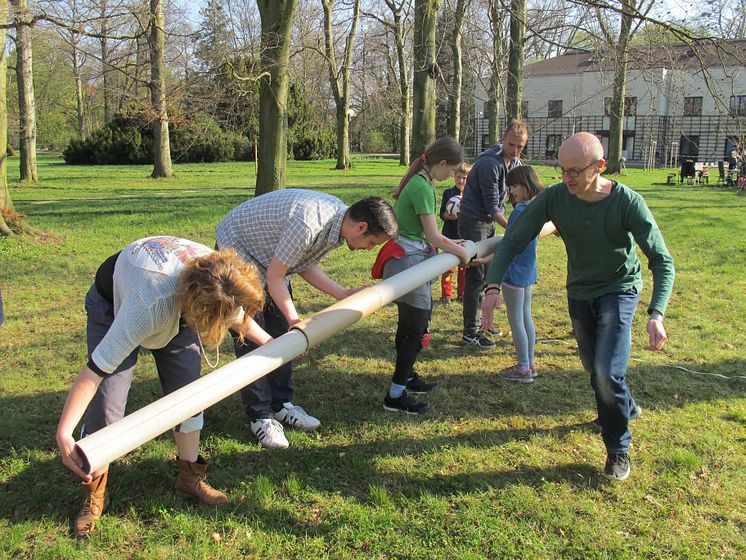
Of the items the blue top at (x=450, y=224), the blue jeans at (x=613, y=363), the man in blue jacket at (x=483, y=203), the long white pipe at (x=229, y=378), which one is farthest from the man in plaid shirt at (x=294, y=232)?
the blue top at (x=450, y=224)

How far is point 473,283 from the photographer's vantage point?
20.1 feet

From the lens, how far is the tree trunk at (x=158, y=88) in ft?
40.9

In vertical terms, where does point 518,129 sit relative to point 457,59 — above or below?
below

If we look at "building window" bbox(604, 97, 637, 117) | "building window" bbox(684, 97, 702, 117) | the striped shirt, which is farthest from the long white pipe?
"building window" bbox(604, 97, 637, 117)

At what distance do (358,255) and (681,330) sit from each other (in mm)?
5243

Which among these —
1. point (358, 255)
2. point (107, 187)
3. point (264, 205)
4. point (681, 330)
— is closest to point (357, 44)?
point (107, 187)

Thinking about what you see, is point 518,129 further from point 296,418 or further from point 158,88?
point 158,88

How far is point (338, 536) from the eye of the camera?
3227 millimetres

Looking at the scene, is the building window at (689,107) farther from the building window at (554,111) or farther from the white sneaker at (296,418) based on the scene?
the white sneaker at (296,418)

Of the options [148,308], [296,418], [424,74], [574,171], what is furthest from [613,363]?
[424,74]

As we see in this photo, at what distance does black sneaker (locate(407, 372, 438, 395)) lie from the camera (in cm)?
501

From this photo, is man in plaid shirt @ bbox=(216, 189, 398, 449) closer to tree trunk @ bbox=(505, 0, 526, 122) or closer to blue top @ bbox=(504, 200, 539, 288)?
blue top @ bbox=(504, 200, 539, 288)

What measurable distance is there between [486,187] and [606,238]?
2.24 m

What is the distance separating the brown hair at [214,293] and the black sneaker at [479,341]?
3.73 metres
